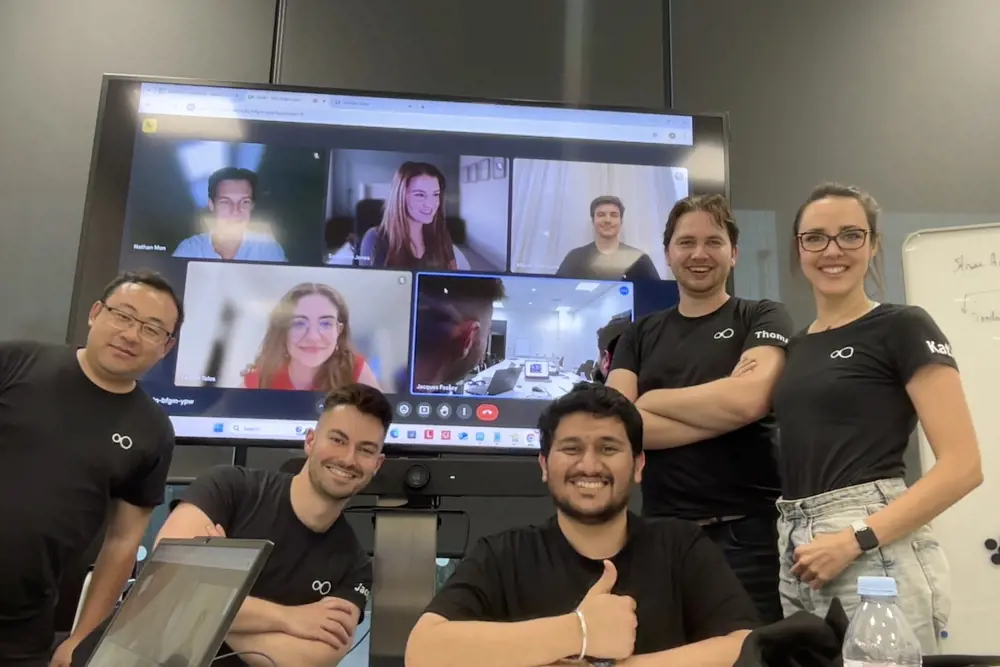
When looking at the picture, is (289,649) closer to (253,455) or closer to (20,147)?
(253,455)

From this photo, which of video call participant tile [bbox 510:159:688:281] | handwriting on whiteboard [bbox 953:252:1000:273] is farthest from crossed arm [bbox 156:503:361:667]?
handwriting on whiteboard [bbox 953:252:1000:273]

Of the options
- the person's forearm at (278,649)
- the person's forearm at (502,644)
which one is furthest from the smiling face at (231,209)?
the person's forearm at (502,644)

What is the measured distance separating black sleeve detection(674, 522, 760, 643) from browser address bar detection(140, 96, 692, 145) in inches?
59.6

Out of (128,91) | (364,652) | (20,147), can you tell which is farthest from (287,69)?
(364,652)

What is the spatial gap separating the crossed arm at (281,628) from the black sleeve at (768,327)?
1.17m

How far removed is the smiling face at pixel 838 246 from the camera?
5.08 feet

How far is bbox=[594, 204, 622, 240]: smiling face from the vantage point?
2400 mm

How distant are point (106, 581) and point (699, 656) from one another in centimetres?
146

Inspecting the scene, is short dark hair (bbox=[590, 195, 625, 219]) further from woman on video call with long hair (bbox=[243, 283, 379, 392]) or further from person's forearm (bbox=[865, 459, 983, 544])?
person's forearm (bbox=[865, 459, 983, 544])

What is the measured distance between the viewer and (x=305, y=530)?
70.3 inches

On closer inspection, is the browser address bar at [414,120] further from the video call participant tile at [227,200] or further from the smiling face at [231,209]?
the smiling face at [231,209]

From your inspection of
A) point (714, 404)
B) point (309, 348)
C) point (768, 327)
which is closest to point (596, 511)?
point (714, 404)

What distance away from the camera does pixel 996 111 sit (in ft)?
9.70

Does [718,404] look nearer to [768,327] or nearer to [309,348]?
[768,327]
